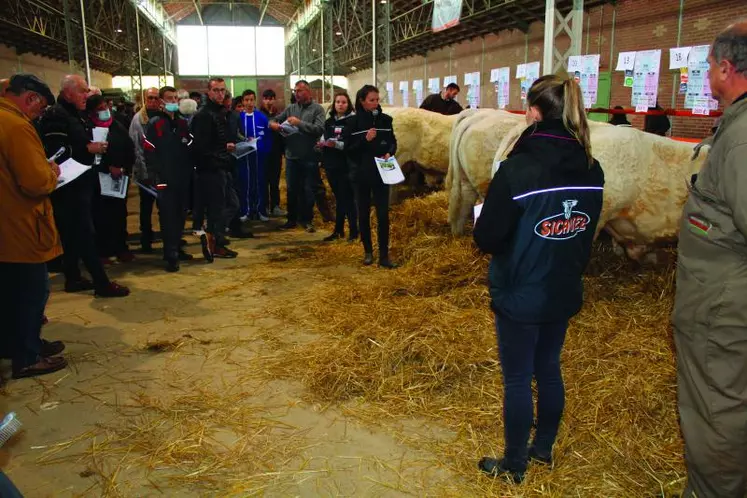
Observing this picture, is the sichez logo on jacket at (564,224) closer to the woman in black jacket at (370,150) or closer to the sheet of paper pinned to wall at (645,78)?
the woman in black jacket at (370,150)

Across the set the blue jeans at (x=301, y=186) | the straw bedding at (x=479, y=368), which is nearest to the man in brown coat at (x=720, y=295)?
the straw bedding at (x=479, y=368)

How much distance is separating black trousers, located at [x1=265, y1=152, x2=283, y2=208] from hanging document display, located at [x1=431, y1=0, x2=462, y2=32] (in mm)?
5231

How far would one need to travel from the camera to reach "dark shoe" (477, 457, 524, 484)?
105 inches

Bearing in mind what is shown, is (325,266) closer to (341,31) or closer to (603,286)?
(603,286)

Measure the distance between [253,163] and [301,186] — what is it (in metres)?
0.91

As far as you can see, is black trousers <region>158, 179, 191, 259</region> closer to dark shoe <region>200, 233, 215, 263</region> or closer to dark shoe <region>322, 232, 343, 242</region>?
dark shoe <region>200, 233, 215, 263</region>

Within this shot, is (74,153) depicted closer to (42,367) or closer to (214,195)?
(214,195)

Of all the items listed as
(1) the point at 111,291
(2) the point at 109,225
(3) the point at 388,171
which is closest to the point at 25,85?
(1) the point at 111,291

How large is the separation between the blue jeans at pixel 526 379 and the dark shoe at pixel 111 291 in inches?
164

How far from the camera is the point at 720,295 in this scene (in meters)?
1.98

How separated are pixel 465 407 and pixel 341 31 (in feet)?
93.8

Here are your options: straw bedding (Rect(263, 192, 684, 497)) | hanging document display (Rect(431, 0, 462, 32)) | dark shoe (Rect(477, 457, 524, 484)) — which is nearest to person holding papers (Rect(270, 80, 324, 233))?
straw bedding (Rect(263, 192, 684, 497))

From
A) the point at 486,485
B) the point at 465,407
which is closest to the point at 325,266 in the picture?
the point at 465,407

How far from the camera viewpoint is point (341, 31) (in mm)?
29266
